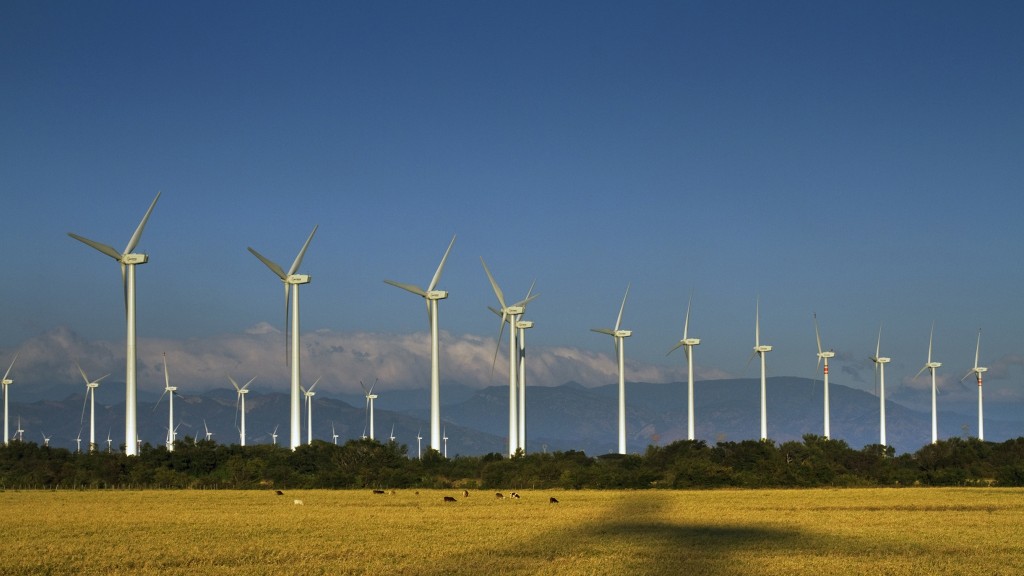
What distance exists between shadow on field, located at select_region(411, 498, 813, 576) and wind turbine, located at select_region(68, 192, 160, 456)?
5184 centimetres

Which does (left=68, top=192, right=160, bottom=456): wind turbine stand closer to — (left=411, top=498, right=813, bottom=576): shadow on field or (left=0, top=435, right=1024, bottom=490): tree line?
(left=0, top=435, right=1024, bottom=490): tree line

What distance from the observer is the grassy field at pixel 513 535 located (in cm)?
4166

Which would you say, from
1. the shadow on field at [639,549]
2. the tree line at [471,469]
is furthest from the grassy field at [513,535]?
the tree line at [471,469]

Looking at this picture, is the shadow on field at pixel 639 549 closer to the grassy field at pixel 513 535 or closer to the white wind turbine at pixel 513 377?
the grassy field at pixel 513 535

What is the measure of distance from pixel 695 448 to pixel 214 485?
4985 centimetres

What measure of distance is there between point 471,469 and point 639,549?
6839cm

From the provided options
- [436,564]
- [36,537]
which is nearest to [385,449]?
[36,537]

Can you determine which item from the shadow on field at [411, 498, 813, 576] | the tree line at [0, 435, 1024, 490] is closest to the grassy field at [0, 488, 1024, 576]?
the shadow on field at [411, 498, 813, 576]

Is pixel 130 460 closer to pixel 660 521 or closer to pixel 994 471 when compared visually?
pixel 660 521

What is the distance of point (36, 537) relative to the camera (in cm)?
5144

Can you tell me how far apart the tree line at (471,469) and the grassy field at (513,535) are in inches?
808

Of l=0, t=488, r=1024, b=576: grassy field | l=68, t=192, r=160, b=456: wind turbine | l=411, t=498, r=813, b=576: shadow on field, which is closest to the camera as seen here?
l=411, t=498, r=813, b=576: shadow on field

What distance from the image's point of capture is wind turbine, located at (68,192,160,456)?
99.6 metres

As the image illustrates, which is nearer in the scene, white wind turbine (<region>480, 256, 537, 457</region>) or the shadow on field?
the shadow on field
